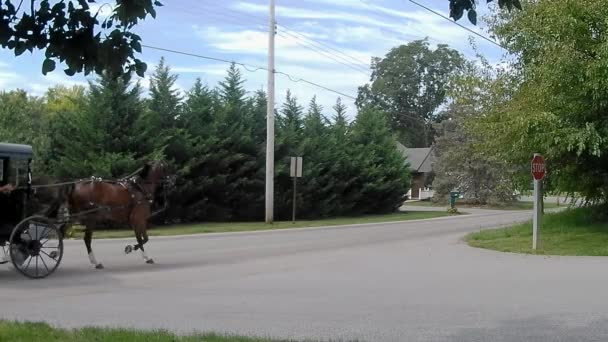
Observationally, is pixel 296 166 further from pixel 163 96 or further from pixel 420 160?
pixel 420 160

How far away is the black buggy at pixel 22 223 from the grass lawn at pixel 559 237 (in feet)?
38.9

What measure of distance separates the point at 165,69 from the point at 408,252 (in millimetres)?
16573

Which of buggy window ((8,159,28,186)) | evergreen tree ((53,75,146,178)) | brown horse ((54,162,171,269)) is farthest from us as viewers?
evergreen tree ((53,75,146,178))

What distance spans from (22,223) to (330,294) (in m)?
5.17

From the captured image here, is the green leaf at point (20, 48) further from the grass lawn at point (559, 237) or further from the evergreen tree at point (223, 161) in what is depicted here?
the evergreen tree at point (223, 161)

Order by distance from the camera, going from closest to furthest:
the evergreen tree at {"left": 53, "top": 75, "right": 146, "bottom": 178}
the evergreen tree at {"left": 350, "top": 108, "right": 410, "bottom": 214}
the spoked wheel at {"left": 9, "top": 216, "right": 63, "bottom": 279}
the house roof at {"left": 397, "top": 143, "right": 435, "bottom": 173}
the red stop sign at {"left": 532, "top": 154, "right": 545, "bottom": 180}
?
the spoked wheel at {"left": 9, "top": 216, "right": 63, "bottom": 279} < the red stop sign at {"left": 532, "top": 154, "right": 545, "bottom": 180} < the evergreen tree at {"left": 53, "top": 75, "right": 146, "bottom": 178} < the evergreen tree at {"left": 350, "top": 108, "right": 410, "bottom": 214} < the house roof at {"left": 397, "top": 143, "right": 435, "bottom": 173}

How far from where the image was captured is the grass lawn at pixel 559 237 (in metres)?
19.8

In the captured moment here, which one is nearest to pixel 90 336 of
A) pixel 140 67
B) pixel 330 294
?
pixel 140 67

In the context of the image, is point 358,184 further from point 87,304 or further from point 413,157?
point 413,157

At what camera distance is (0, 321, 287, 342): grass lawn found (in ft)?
23.7

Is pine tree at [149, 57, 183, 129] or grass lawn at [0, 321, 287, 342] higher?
pine tree at [149, 57, 183, 129]

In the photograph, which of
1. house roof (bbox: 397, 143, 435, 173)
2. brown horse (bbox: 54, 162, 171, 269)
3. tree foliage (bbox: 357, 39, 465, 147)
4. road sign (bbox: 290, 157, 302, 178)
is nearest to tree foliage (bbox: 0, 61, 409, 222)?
road sign (bbox: 290, 157, 302, 178)

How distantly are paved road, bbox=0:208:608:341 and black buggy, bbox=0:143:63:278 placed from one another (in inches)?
15.6

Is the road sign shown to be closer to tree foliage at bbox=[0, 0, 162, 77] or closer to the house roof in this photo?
tree foliage at bbox=[0, 0, 162, 77]
